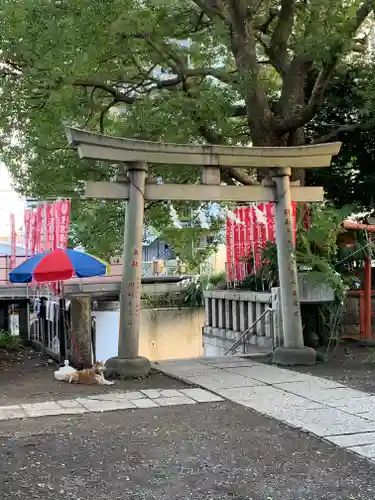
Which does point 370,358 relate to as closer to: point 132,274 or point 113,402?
point 132,274

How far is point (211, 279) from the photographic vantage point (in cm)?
2242

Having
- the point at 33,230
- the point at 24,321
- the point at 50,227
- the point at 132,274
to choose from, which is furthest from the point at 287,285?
the point at 33,230

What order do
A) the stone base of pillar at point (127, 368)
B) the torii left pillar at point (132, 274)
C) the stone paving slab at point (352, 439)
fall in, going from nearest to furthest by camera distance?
the stone paving slab at point (352, 439)
the stone base of pillar at point (127, 368)
the torii left pillar at point (132, 274)

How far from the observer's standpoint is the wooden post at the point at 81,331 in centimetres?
966

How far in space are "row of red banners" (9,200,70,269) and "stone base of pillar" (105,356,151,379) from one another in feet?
14.7

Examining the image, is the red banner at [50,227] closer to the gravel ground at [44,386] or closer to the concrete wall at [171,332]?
the gravel ground at [44,386]

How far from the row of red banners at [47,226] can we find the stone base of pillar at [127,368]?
4.47 metres

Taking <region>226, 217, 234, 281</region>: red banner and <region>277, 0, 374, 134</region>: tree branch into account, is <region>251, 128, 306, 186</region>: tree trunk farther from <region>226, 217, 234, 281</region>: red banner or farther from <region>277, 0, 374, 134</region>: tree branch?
<region>226, 217, 234, 281</region>: red banner

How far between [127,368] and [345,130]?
25.0 feet

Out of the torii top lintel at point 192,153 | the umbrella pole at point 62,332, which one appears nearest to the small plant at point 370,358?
the torii top lintel at point 192,153

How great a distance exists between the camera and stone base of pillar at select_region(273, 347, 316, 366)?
952cm

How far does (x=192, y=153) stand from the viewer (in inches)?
372

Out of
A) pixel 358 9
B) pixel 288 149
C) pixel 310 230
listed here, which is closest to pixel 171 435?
pixel 288 149

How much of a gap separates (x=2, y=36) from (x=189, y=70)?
401 centimetres
